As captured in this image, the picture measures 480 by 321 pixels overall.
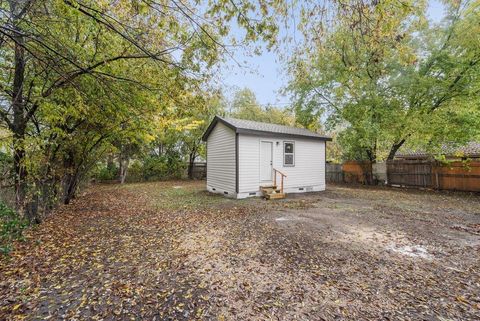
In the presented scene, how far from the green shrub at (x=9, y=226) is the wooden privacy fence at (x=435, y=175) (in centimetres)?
1485

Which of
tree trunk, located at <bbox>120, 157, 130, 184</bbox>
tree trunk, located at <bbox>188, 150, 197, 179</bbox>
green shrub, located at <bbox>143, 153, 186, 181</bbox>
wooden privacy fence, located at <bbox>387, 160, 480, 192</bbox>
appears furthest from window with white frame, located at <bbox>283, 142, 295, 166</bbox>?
tree trunk, located at <bbox>120, 157, 130, 184</bbox>

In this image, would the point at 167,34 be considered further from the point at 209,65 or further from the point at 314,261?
the point at 314,261

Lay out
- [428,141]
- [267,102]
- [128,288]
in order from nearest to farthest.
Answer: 1. [128,288]
2. [428,141]
3. [267,102]

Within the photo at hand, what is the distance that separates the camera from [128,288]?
2.62 meters

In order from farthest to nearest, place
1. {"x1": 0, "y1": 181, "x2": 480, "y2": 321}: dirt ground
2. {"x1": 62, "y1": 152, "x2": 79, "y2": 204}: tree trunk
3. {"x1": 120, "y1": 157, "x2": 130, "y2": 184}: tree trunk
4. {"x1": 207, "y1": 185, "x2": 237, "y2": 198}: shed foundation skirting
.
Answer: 1. {"x1": 120, "y1": 157, "x2": 130, "y2": 184}: tree trunk
2. {"x1": 207, "y1": 185, "x2": 237, "y2": 198}: shed foundation skirting
3. {"x1": 62, "y1": 152, "x2": 79, "y2": 204}: tree trunk
4. {"x1": 0, "y1": 181, "x2": 480, "y2": 321}: dirt ground

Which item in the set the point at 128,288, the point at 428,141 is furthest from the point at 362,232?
the point at 428,141

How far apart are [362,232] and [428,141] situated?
8.74 m

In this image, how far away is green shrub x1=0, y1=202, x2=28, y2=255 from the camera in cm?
365

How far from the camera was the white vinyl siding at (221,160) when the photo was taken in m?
9.06

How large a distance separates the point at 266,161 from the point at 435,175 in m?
8.44

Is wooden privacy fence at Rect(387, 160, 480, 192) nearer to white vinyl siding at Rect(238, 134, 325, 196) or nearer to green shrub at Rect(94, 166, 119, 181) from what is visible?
white vinyl siding at Rect(238, 134, 325, 196)

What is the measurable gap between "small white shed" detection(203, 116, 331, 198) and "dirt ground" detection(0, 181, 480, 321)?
11.2 ft

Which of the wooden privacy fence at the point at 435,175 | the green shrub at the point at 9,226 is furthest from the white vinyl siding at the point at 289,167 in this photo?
the green shrub at the point at 9,226

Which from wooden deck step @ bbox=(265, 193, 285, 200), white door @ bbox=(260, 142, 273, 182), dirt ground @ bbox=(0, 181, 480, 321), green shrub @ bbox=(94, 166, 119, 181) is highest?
white door @ bbox=(260, 142, 273, 182)
